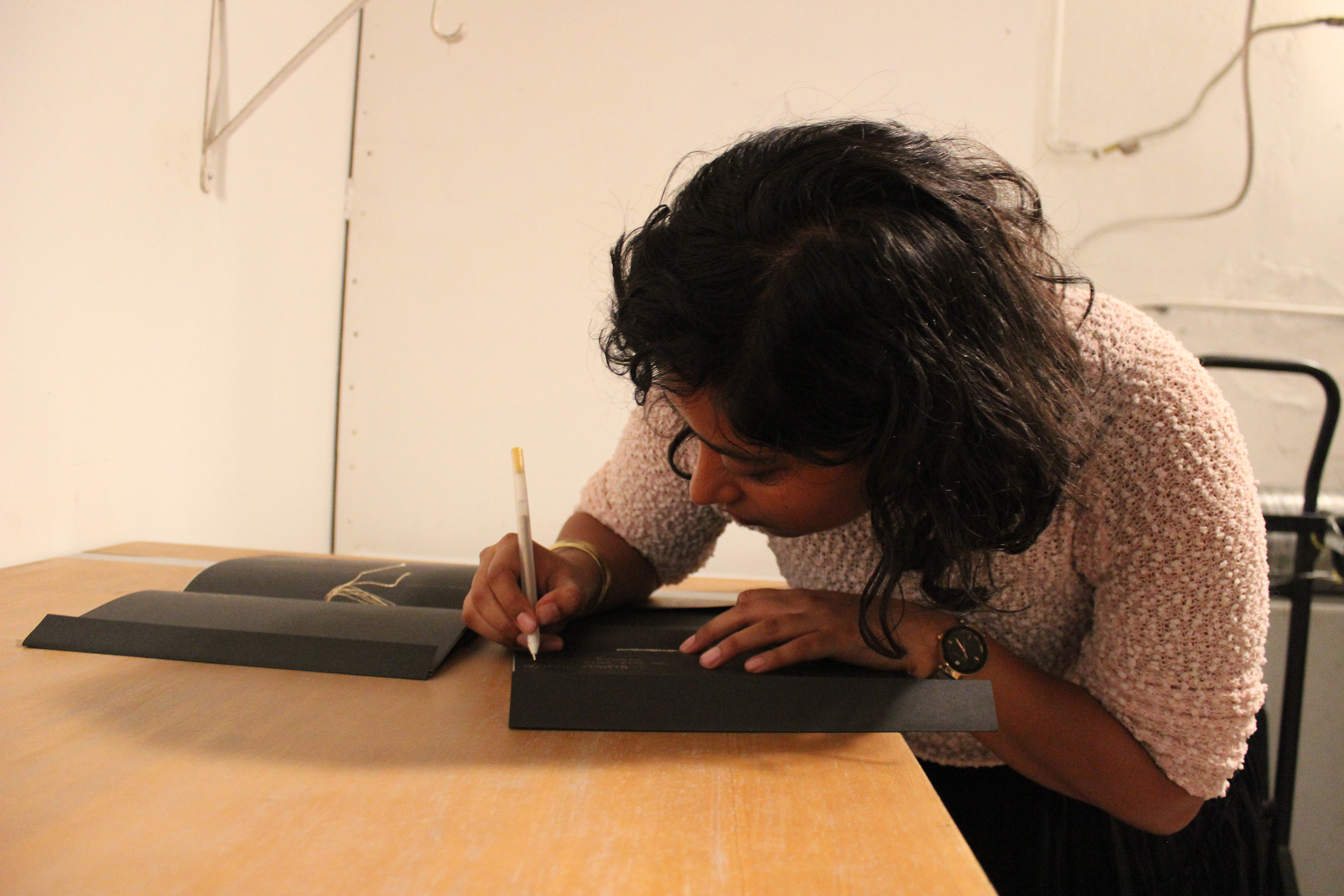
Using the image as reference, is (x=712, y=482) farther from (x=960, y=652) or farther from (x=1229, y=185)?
(x=1229, y=185)

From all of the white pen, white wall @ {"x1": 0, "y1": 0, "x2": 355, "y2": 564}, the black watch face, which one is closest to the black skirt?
the black watch face

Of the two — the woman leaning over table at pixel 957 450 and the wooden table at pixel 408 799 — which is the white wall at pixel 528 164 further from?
the wooden table at pixel 408 799

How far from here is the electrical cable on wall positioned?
73.9 inches

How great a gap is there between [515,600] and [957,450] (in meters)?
0.36

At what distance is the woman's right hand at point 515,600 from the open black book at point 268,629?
30mm

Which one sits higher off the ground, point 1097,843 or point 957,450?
point 957,450

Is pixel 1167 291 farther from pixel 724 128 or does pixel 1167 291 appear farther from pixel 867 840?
pixel 867 840

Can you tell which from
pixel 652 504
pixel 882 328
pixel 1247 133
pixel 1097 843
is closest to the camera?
pixel 882 328

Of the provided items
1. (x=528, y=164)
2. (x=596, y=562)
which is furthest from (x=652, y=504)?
(x=528, y=164)

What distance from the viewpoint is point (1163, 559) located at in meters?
0.61

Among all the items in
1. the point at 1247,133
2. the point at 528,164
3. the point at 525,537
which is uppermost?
the point at 1247,133

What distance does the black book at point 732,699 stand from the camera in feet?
1.68

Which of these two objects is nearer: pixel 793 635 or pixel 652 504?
pixel 793 635

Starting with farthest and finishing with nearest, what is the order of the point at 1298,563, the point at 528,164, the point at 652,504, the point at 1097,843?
the point at 528,164, the point at 1298,563, the point at 652,504, the point at 1097,843
